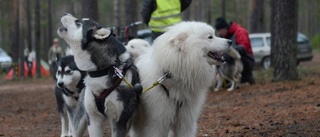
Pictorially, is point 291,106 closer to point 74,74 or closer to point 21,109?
point 74,74

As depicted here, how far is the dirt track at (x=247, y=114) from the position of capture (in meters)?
7.50

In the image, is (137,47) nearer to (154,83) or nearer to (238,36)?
(154,83)

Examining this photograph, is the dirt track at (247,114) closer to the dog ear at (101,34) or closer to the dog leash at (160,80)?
the dog leash at (160,80)

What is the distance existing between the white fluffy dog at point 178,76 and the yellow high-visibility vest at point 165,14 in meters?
2.30

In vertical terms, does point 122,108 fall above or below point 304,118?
above

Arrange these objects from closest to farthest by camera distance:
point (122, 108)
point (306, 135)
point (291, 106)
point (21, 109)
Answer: point (122, 108)
point (306, 135)
point (291, 106)
point (21, 109)

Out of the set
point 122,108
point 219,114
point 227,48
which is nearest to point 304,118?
point 219,114

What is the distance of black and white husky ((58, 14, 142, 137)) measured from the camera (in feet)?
17.1

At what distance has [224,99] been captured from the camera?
12.4 metres

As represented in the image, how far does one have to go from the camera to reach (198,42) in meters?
5.29

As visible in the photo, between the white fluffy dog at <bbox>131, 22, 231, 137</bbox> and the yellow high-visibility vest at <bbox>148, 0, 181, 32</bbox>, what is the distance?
230 cm

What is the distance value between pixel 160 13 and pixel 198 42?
2.61 m

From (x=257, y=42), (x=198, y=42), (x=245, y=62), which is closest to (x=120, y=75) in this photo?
(x=198, y=42)

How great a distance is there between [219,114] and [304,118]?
1985mm
